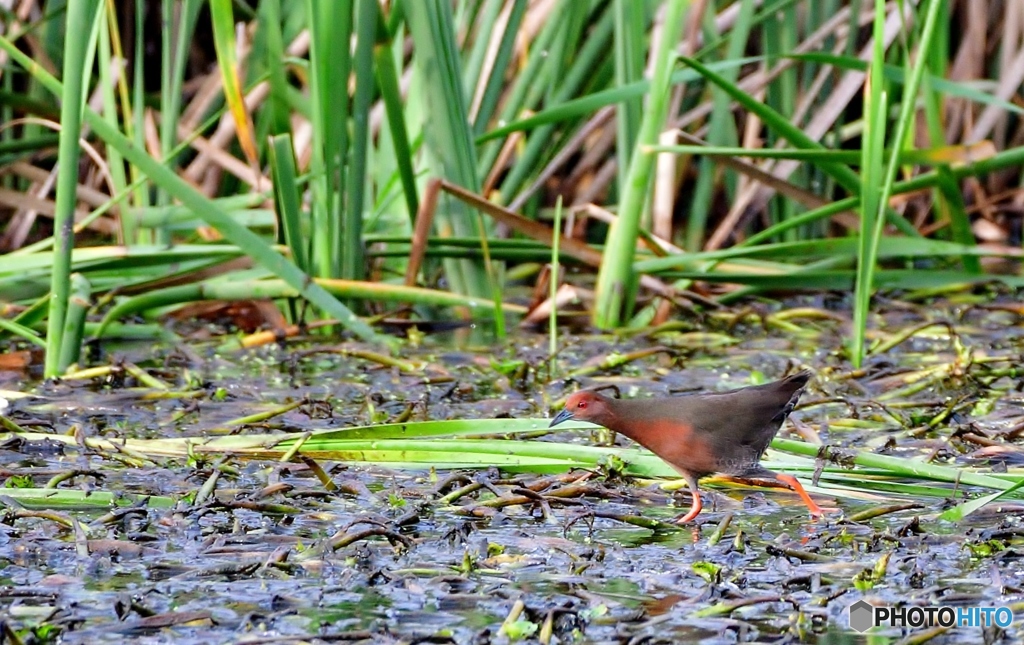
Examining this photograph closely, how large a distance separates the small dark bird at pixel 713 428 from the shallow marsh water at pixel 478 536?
9 centimetres

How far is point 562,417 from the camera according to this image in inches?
125

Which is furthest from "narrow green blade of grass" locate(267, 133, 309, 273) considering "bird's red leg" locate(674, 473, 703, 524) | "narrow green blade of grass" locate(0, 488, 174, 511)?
"bird's red leg" locate(674, 473, 703, 524)

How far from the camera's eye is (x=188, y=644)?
82.9 inches

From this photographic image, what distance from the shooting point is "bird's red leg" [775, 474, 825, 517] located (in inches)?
111

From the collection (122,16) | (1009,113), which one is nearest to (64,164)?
(122,16)

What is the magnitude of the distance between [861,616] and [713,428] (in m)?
0.76

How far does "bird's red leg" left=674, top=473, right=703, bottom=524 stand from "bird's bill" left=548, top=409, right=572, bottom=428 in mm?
311

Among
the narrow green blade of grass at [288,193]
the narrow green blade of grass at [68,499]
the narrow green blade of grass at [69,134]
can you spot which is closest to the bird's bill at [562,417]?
the narrow green blade of grass at [68,499]

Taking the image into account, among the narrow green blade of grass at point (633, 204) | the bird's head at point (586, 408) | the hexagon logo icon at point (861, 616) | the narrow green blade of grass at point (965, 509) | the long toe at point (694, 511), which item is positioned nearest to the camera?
the hexagon logo icon at point (861, 616)

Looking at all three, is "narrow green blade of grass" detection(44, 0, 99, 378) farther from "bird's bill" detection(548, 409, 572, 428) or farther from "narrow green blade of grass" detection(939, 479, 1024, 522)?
"narrow green blade of grass" detection(939, 479, 1024, 522)

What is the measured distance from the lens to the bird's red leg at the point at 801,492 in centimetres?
282

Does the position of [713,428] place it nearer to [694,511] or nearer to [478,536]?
[694,511]

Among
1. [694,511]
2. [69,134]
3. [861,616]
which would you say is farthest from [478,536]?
[69,134]

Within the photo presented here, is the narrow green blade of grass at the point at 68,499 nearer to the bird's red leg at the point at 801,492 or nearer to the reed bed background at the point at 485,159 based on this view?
the reed bed background at the point at 485,159
